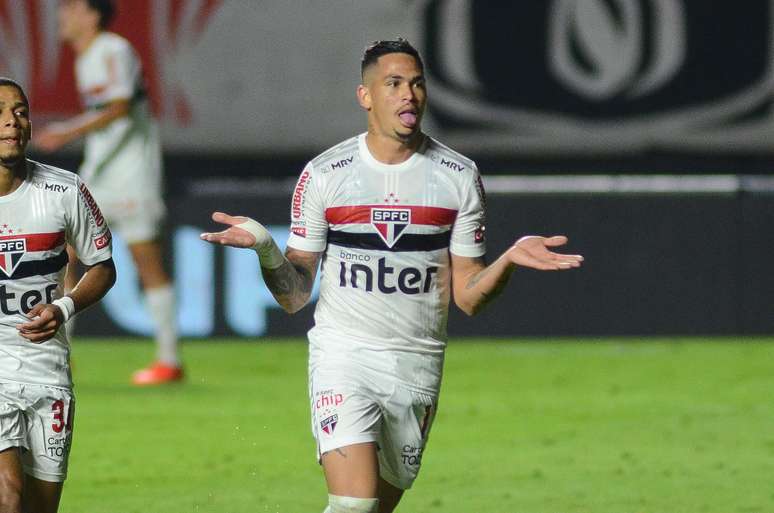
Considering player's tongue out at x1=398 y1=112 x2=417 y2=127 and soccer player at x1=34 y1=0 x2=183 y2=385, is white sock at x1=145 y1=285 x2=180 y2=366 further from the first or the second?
player's tongue out at x1=398 y1=112 x2=417 y2=127

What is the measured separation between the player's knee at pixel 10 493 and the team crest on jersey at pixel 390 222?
1.51 meters

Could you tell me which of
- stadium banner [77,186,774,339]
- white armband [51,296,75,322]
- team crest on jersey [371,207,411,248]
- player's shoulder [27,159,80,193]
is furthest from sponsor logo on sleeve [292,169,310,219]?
stadium banner [77,186,774,339]

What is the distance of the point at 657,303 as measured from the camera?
577 inches

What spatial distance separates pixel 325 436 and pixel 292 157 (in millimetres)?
9373

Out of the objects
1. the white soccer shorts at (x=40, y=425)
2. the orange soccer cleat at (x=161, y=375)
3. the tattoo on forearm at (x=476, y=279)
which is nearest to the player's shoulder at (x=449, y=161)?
the tattoo on forearm at (x=476, y=279)

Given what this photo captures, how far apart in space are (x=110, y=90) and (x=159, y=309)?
4.76 ft

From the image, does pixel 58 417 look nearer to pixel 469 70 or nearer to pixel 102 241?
pixel 102 241

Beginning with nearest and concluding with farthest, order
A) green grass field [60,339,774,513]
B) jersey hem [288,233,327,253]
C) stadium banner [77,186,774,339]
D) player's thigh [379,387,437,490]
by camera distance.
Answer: player's thigh [379,387,437,490]
jersey hem [288,233,327,253]
green grass field [60,339,774,513]
stadium banner [77,186,774,339]

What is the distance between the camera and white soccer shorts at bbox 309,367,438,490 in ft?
19.6

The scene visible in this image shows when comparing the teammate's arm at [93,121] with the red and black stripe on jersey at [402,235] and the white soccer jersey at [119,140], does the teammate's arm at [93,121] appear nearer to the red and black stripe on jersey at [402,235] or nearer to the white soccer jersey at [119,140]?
the white soccer jersey at [119,140]

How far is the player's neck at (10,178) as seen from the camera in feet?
19.4

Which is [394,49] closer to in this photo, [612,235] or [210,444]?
[210,444]

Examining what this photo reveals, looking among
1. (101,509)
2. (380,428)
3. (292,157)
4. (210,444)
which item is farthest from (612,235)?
(380,428)

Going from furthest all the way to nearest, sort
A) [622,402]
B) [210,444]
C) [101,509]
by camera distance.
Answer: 1. [622,402]
2. [210,444]
3. [101,509]
